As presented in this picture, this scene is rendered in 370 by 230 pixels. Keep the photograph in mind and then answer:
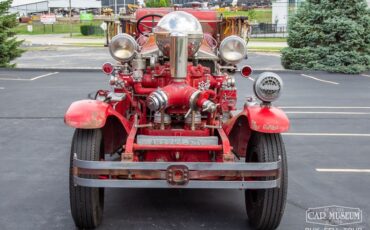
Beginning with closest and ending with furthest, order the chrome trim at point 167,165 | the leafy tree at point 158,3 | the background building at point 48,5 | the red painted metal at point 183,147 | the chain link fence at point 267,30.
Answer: the chrome trim at point 167,165 → the red painted metal at point 183,147 → the leafy tree at point 158,3 → the chain link fence at point 267,30 → the background building at point 48,5

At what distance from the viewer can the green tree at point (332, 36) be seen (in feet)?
59.1

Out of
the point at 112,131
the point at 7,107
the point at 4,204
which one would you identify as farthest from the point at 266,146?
the point at 7,107

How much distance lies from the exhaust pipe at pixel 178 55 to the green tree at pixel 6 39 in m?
14.7

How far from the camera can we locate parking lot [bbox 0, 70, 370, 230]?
5.22m

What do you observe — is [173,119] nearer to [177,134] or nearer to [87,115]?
[177,134]

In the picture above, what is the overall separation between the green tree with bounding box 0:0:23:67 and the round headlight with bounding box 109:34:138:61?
13.8 meters

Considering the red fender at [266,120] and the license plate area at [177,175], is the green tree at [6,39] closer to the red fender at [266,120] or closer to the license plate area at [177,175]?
the red fender at [266,120]

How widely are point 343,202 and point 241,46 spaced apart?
1.92 metres

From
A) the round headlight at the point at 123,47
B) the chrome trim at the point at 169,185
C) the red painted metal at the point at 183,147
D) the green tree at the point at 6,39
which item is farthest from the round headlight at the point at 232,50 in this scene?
the green tree at the point at 6,39

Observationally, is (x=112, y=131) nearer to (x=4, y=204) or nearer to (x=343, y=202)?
(x=4, y=204)

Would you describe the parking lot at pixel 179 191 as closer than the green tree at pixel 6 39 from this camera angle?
Yes

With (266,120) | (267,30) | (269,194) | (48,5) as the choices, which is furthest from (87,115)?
(48,5)

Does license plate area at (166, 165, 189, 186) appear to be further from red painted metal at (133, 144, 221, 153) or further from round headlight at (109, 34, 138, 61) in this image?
round headlight at (109, 34, 138, 61)

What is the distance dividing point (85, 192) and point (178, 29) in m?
1.73
